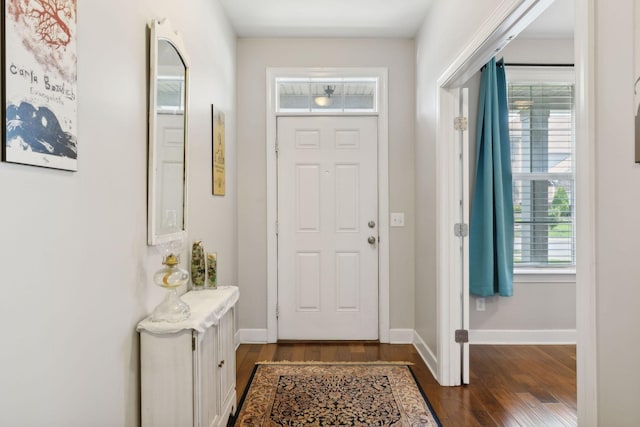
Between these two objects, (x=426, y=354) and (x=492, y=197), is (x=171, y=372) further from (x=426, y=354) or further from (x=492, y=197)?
(x=492, y=197)

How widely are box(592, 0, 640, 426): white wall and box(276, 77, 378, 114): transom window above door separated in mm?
2644

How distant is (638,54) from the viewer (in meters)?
1.08

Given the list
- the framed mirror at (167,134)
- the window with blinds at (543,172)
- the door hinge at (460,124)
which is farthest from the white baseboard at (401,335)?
the framed mirror at (167,134)

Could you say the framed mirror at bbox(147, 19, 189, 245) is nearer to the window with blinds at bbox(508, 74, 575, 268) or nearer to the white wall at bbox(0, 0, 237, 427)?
the white wall at bbox(0, 0, 237, 427)

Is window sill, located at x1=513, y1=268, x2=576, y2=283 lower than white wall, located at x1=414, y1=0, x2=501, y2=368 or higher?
lower

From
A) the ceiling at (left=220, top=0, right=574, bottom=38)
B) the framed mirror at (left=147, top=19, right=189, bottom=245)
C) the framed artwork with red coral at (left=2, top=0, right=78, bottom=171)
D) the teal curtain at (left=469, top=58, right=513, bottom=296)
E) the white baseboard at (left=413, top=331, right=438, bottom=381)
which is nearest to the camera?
the framed artwork with red coral at (left=2, top=0, right=78, bottom=171)

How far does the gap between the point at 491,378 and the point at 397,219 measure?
146cm

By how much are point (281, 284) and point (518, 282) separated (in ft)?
6.96

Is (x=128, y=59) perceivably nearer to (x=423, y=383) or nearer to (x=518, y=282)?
(x=423, y=383)

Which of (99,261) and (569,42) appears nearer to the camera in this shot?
(99,261)

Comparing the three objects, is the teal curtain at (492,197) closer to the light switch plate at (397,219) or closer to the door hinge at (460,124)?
the light switch plate at (397,219)

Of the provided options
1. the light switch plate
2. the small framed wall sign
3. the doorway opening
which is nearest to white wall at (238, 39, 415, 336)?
the light switch plate

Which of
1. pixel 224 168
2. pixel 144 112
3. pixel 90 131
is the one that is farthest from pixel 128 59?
pixel 224 168

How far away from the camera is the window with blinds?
12.4 feet
